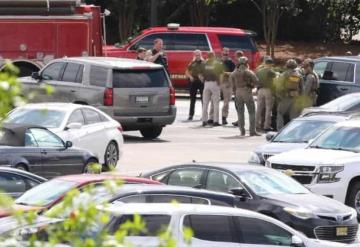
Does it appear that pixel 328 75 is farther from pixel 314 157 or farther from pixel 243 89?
pixel 314 157

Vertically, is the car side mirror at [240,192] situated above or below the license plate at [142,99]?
above

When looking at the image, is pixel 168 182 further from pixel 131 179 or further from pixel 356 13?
pixel 356 13

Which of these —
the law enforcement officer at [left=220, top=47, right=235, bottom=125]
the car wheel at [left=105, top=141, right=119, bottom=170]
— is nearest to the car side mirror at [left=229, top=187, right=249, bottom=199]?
the car wheel at [left=105, top=141, right=119, bottom=170]

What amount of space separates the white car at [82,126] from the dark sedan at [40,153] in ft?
5.30

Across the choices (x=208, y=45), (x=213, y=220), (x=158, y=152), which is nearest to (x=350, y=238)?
(x=213, y=220)

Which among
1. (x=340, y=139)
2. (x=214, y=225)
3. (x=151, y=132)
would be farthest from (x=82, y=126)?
(x=214, y=225)

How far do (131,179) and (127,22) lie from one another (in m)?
36.1

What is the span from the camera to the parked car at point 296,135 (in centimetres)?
2057

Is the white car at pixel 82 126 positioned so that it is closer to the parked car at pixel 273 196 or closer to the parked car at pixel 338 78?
the parked car at pixel 273 196

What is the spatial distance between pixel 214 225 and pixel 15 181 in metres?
4.90

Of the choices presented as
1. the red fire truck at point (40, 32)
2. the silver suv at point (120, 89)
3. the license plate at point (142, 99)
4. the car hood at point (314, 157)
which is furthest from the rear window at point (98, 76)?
the car hood at point (314, 157)

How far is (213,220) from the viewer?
1046cm

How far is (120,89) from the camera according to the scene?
86.3 feet

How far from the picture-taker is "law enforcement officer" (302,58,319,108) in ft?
89.7
